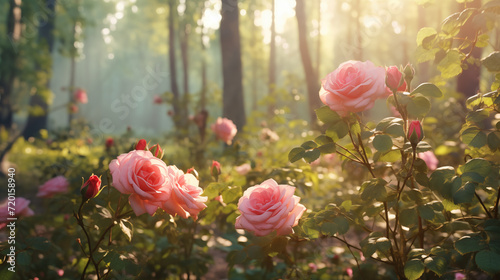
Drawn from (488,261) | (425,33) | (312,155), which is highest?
(425,33)

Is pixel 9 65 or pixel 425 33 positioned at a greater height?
pixel 425 33

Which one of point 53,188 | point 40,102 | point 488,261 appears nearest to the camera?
point 488,261

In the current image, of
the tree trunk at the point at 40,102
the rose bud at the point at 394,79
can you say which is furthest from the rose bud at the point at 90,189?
the tree trunk at the point at 40,102

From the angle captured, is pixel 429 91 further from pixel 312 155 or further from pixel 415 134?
pixel 312 155

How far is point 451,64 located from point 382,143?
0.48 meters

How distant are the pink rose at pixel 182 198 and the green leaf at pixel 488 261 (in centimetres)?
85

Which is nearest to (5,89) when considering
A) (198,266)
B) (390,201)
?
(198,266)

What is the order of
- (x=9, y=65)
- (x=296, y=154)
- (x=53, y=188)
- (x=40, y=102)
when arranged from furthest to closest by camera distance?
1. (x=40, y=102)
2. (x=9, y=65)
3. (x=53, y=188)
4. (x=296, y=154)

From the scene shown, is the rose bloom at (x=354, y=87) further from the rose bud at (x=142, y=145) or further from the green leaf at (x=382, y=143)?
the rose bud at (x=142, y=145)

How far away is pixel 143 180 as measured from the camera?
1.24 m

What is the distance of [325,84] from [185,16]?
1718 centimetres

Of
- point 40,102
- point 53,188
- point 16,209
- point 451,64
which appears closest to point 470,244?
point 451,64

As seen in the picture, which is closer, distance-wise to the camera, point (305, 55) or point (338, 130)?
point (338, 130)

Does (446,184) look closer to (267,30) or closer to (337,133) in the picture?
(337,133)
